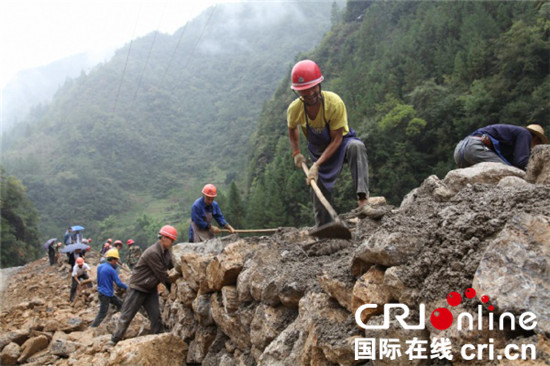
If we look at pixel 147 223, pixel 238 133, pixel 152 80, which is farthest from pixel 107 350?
pixel 152 80

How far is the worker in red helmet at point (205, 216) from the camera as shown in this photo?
638 centimetres

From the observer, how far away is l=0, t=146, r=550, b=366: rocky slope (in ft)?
5.69

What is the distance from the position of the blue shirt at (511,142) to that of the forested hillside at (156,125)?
38583mm

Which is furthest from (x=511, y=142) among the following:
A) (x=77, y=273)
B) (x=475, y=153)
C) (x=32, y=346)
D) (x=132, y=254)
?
(x=132, y=254)

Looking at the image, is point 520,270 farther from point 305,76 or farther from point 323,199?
point 305,76

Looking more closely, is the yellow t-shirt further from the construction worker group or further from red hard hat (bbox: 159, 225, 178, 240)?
red hard hat (bbox: 159, 225, 178, 240)

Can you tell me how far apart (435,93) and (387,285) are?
94.9ft

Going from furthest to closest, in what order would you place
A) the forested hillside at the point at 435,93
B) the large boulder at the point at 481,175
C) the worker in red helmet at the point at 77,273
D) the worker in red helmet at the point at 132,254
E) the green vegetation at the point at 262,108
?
1. the green vegetation at the point at 262,108
2. the forested hillside at the point at 435,93
3. the worker in red helmet at the point at 132,254
4. the worker in red helmet at the point at 77,273
5. the large boulder at the point at 481,175

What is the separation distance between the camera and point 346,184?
2438 cm

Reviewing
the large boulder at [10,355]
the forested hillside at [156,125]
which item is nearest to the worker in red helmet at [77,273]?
the large boulder at [10,355]

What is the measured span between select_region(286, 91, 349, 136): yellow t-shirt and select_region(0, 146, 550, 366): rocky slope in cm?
93

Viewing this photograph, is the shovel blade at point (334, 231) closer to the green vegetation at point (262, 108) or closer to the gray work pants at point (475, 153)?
the gray work pants at point (475, 153)

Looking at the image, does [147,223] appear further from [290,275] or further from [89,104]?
[89,104]

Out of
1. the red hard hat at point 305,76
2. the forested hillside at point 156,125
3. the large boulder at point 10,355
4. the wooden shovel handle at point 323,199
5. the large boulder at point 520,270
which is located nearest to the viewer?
the large boulder at point 520,270
